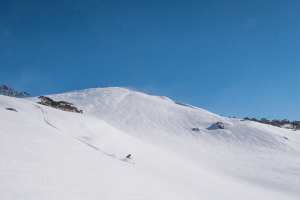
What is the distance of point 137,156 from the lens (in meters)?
16.5

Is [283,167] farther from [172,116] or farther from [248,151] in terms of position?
[172,116]

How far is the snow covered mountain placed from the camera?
8.41 m

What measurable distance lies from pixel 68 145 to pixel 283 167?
16.2m

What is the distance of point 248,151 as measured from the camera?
92.3 feet

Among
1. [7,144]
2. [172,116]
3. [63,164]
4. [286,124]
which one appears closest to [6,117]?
[7,144]

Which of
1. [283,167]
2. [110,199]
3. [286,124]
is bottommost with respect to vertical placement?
[110,199]

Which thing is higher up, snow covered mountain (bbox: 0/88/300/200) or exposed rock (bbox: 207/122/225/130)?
exposed rock (bbox: 207/122/225/130)

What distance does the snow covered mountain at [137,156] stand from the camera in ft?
27.6

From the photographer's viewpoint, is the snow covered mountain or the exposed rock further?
the exposed rock

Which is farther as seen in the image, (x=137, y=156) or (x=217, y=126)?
(x=217, y=126)

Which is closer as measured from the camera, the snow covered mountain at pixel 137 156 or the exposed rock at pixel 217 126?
the snow covered mountain at pixel 137 156

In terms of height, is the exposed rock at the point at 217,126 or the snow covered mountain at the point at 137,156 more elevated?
the exposed rock at the point at 217,126

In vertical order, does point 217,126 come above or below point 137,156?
above

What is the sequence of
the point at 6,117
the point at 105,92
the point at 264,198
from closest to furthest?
1. the point at 6,117
2. the point at 264,198
3. the point at 105,92
